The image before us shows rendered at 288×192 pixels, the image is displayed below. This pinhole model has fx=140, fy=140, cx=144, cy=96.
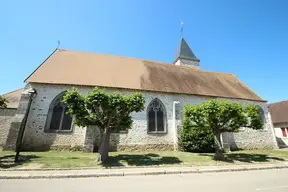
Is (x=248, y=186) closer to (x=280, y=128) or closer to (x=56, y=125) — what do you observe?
(x=56, y=125)

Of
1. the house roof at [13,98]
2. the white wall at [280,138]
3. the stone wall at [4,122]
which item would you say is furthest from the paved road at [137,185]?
the white wall at [280,138]

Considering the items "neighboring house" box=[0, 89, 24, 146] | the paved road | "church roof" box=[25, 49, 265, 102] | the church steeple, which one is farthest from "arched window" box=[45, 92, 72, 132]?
the church steeple

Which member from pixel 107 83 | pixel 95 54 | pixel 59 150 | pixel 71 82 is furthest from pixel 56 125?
pixel 95 54

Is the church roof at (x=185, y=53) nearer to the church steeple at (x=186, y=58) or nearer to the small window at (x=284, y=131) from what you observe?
the church steeple at (x=186, y=58)

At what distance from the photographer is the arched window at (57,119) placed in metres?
10.6

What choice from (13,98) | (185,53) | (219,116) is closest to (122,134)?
(219,116)

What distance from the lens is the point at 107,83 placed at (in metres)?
12.2

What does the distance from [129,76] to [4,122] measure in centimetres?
1120

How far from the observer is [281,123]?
19125 mm

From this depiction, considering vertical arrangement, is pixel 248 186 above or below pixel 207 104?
below

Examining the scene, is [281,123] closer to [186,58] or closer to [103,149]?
[186,58]

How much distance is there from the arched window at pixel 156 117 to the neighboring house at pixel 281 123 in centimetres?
1747

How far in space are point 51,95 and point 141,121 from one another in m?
7.47

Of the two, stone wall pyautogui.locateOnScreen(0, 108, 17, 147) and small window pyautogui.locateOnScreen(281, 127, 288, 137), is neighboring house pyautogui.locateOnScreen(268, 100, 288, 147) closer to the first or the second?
small window pyautogui.locateOnScreen(281, 127, 288, 137)
